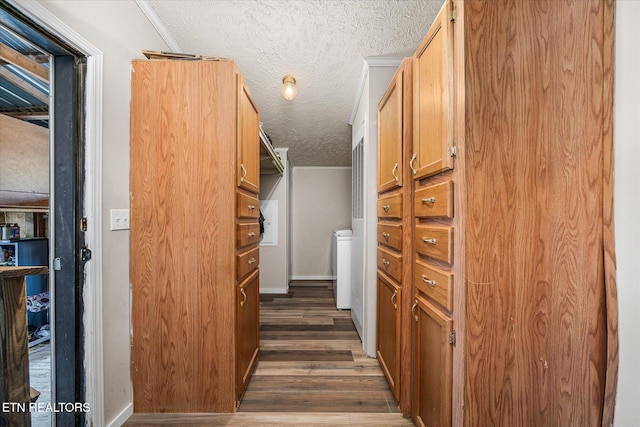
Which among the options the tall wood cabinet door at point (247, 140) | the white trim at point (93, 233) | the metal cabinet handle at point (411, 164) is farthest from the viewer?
the tall wood cabinet door at point (247, 140)

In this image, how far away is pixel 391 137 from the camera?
183cm

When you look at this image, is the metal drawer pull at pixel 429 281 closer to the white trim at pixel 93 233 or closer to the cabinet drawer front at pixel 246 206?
the cabinet drawer front at pixel 246 206

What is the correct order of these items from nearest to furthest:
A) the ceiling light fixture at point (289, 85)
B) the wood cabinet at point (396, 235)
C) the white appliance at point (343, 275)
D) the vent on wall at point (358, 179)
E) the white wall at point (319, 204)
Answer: the wood cabinet at point (396, 235) < the ceiling light fixture at point (289, 85) < the vent on wall at point (358, 179) < the white appliance at point (343, 275) < the white wall at point (319, 204)

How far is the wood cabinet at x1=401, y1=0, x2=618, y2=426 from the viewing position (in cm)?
96

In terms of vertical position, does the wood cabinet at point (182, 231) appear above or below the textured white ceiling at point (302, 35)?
below

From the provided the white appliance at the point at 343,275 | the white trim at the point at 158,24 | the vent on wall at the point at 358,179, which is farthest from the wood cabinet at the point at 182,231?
the white appliance at the point at 343,275

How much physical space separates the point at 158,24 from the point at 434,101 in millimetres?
1751

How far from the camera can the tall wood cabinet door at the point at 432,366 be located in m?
1.10

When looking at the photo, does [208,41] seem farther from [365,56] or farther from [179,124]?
[365,56]

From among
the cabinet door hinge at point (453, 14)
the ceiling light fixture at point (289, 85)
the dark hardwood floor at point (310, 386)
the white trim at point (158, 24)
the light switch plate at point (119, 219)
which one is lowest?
the dark hardwood floor at point (310, 386)

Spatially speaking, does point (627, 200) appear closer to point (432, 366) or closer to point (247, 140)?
point (432, 366)

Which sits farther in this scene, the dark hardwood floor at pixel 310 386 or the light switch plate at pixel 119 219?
the dark hardwood floor at pixel 310 386

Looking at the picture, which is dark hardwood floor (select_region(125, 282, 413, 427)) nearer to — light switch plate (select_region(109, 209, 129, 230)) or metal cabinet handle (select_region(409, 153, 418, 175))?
light switch plate (select_region(109, 209, 129, 230))

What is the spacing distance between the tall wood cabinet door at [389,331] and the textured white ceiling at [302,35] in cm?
165
